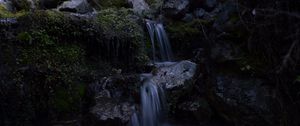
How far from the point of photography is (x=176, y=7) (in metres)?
9.02

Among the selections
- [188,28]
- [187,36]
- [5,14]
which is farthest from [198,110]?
[5,14]

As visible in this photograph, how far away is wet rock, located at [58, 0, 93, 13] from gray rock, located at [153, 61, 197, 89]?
2.39 metres

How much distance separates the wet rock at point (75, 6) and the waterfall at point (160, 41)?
4.60 ft

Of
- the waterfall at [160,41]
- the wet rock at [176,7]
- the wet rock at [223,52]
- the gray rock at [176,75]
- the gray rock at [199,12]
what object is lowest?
the gray rock at [176,75]

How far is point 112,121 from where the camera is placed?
6047 mm

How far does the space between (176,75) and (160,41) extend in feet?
6.03

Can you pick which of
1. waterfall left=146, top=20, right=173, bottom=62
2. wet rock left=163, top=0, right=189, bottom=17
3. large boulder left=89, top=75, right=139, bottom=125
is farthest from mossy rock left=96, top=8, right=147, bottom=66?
wet rock left=163, top=0, right=189, bottom=17

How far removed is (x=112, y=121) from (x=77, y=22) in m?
1.99

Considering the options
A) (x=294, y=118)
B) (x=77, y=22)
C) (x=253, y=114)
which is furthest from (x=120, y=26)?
(x=294, y=118)

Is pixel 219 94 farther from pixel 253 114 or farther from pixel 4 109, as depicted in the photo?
pixel 4 109

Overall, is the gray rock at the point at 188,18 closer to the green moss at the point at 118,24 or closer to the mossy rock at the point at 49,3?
the green moss at the point at 118,24

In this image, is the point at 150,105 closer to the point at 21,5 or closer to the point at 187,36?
the point at 187,36

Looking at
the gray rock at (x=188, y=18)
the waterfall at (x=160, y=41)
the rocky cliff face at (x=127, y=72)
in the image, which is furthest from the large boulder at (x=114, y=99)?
the gray rock at (x=188, y=18)

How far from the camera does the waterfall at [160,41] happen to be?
8492mm
